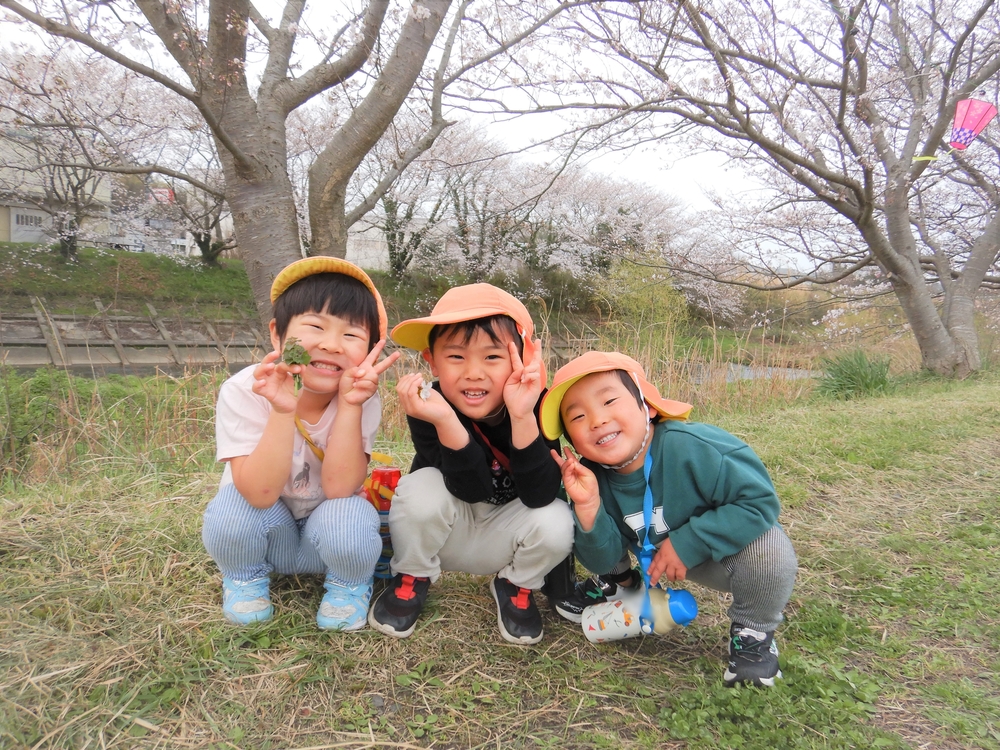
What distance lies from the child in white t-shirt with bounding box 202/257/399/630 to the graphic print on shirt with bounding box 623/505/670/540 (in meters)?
0.82

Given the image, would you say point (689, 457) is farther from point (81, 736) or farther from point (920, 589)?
point (81, 736)

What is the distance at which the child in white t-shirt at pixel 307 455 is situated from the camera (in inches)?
74.4

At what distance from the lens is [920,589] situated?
7.75ft

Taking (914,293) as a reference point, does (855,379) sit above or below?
below

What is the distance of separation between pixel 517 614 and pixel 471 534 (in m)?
0.30

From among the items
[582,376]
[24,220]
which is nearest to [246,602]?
[582,376]

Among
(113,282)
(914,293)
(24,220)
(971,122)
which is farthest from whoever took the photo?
(24,220)

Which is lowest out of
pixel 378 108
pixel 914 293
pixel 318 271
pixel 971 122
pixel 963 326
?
pixel 318 271

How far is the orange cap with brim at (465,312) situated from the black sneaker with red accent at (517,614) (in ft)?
2.81

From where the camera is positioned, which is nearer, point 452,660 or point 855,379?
point 452,660

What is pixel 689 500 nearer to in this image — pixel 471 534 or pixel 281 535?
pixel 471 534

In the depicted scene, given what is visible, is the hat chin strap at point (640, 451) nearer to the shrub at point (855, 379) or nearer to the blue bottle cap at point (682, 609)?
the blue bottle cap at point (682, 609)

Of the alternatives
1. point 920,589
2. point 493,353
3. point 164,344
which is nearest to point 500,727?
point 493,353

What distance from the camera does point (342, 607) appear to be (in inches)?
78.0
